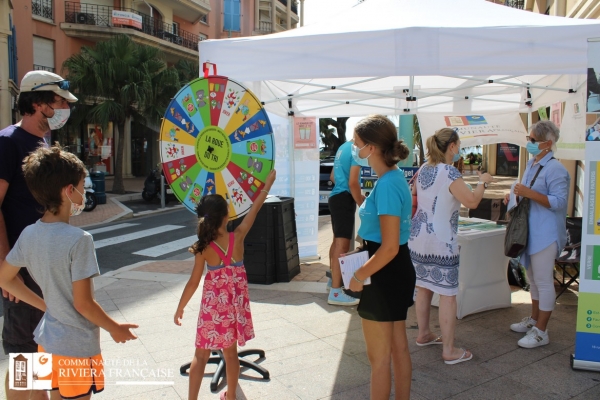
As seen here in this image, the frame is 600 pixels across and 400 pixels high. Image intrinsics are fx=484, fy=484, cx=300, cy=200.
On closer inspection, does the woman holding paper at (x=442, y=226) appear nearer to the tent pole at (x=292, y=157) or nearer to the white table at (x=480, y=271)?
the white table at (x=480, y=271)

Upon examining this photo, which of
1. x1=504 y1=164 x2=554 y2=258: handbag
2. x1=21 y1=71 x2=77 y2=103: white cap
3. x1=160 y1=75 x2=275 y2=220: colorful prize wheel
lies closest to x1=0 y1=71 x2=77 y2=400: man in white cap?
x1=21 y1=71 x2=77 y2=103: white cap

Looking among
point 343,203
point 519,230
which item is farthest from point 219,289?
point 343,203

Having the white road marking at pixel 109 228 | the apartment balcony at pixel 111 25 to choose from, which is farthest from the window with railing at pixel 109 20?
the white road marking at pixel 109 228

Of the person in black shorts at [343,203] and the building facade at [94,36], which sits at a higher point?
the building facade at [94,36]

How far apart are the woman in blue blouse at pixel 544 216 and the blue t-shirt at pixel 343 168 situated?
6.02ft

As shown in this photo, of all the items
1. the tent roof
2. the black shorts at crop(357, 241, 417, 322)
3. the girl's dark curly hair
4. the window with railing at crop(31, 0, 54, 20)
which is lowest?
the black shorts at crop(357, 241, 417, 322)

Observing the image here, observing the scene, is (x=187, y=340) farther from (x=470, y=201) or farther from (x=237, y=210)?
(x=470, y=201)

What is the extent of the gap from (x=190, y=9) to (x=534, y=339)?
102 ft

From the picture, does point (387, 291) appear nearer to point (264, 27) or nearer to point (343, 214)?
point (343, 214)

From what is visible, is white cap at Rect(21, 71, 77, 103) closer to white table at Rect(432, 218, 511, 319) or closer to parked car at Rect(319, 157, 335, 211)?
white table at Rect(432, 218, 511, 319)

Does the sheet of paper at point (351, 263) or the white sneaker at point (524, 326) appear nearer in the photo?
the sheet of paper at point (351, 263)

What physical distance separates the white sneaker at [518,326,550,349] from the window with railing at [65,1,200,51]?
25.7 meters

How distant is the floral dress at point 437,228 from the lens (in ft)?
11.6

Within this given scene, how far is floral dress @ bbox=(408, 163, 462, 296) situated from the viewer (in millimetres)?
3529
